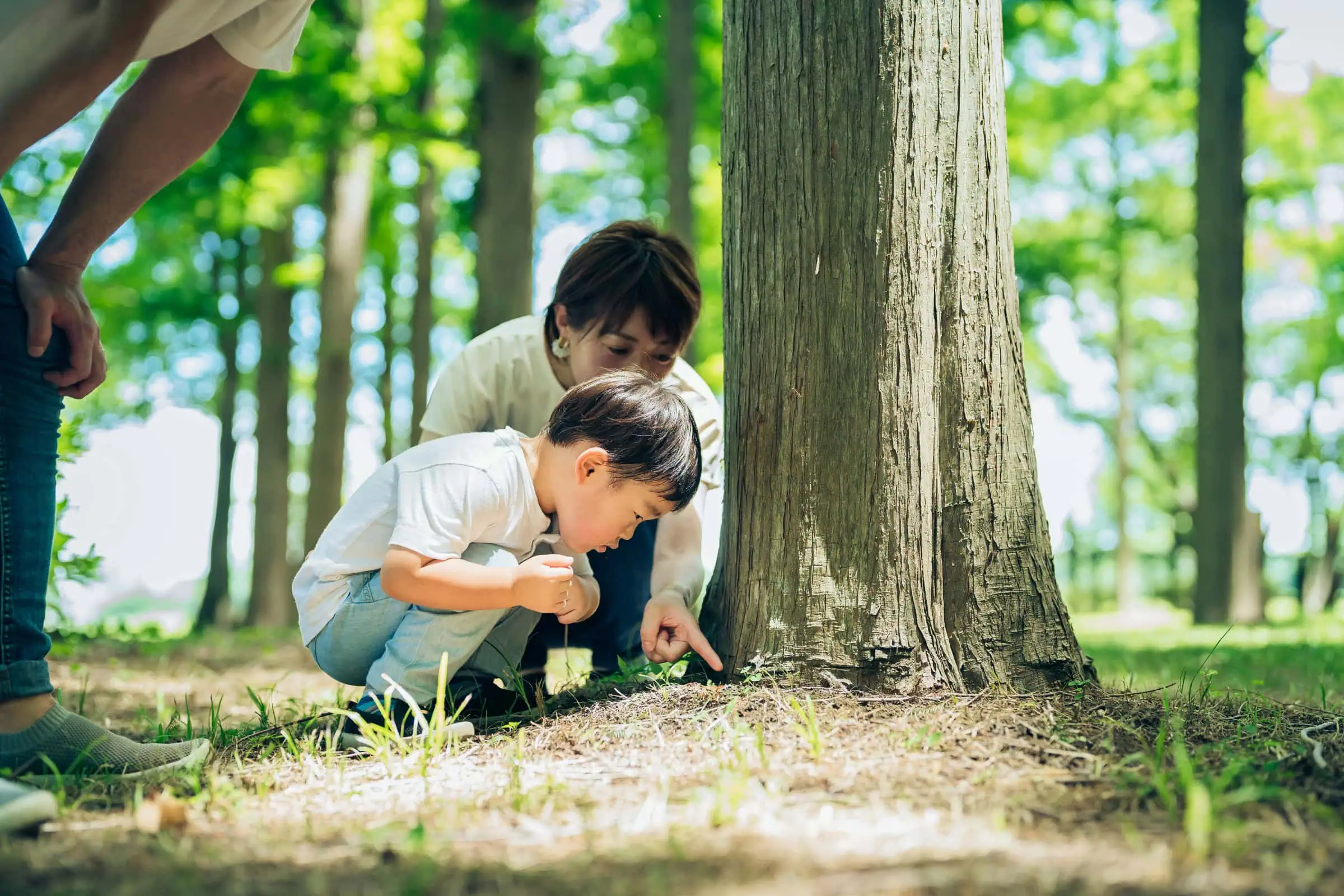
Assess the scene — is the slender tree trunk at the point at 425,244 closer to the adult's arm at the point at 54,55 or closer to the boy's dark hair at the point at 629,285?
the boy's dark hair at the point at 629,285

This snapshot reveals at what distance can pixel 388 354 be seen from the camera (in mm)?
14875

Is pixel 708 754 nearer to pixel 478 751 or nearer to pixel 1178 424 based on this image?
pixel 478 751

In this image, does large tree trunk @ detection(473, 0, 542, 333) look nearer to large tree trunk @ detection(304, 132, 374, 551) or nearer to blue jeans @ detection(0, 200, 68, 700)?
large tree trunk @ detection(304, 132, 374, 551)

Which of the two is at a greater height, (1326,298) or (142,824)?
(1326,298)

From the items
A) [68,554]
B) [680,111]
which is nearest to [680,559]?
[68,554]

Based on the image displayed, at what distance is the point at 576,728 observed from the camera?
7.43 feet

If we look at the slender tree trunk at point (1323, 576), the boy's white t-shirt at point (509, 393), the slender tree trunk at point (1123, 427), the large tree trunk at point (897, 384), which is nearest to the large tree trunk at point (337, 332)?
the boy's white t-shirt at point (509, 393)

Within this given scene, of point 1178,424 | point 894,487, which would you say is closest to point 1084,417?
point 1178,424

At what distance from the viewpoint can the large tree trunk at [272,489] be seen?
994cm

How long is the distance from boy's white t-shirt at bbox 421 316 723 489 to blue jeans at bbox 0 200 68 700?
1.20m

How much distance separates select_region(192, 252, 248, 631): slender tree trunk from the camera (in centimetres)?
1191

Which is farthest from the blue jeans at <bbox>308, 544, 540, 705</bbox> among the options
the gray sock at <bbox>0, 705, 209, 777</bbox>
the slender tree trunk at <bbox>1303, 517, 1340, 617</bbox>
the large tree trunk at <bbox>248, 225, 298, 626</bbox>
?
the slender tree trunk at <bbox>1303, 517, 1340, 617</bbox>

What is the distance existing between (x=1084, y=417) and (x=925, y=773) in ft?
74.3

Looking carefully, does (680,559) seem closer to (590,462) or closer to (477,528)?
(590,462)
